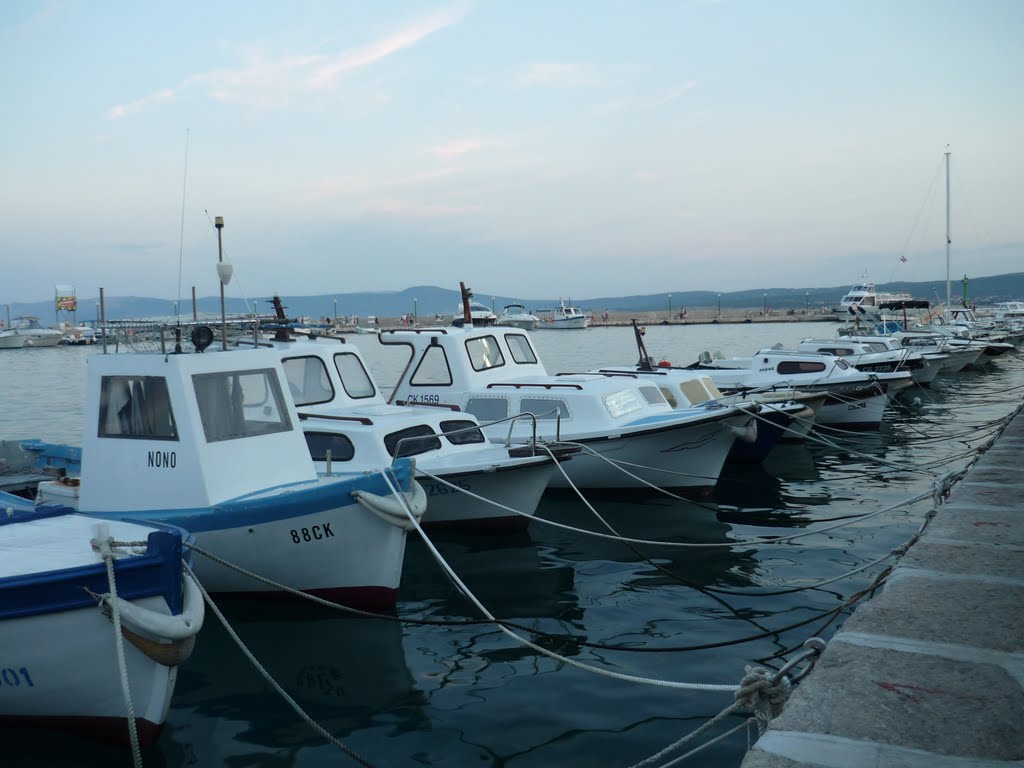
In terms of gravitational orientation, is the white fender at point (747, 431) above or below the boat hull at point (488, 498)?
above

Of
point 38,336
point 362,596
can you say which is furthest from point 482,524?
point 38,336

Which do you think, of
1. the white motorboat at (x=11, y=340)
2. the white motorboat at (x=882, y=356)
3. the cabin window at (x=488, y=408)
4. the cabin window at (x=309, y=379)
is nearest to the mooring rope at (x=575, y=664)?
the cabin window at (x=309, y=379)

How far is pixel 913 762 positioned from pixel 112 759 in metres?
6.30

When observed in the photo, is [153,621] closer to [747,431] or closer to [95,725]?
[95,725]

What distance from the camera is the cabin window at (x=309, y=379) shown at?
1475 cm

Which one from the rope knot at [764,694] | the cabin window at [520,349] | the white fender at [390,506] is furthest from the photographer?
the cabin window at [520,349]

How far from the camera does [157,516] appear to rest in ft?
31.3

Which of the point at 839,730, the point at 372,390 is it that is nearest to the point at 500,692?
the point at 839,730

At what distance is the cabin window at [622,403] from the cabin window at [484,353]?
2.56 m

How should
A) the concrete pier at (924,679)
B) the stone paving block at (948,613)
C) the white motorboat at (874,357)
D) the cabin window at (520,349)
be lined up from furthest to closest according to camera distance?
1. the white motorboat at (874,357)
2. the cabin window at (520,349)
3. the stone paving block at (948,613)
4. the concrete pier at (924,679)

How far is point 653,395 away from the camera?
18656 millimetres

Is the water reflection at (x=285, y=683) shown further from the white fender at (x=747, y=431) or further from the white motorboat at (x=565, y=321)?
the white motorboat at (x=565, y=321)

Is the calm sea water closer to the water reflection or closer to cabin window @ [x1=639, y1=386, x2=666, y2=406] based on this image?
the water reflection

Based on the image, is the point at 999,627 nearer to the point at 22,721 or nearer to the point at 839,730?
the point at 839,730
